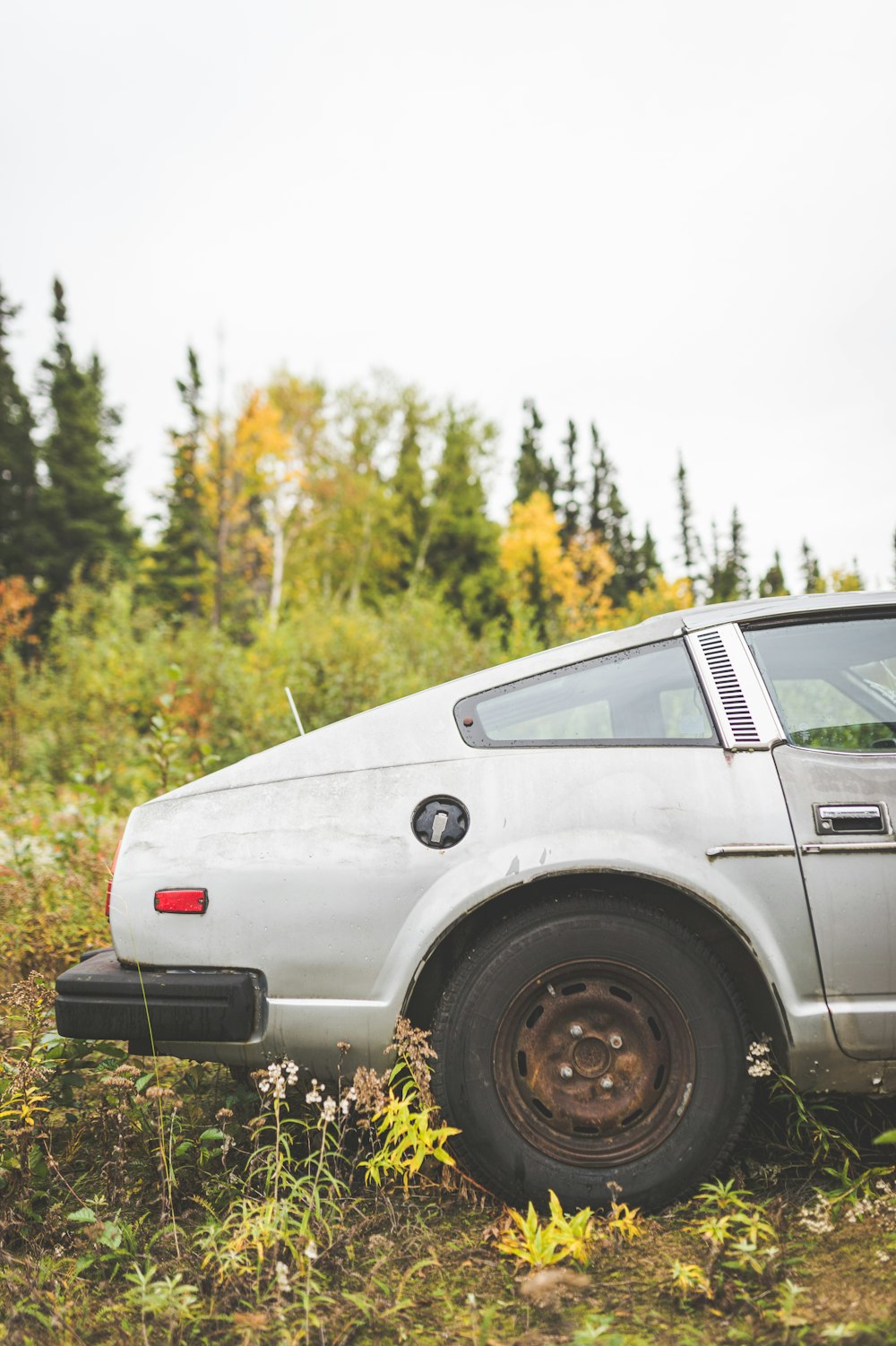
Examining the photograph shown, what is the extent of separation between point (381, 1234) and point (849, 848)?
1413 mm

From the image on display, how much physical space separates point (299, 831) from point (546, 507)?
39.6 metres

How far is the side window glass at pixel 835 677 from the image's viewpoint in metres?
2.35

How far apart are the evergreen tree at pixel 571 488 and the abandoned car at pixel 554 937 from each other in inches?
1739

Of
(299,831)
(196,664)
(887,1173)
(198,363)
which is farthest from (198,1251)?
(198,363)

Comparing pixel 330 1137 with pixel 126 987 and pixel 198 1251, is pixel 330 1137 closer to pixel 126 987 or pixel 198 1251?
pixel 198 1251

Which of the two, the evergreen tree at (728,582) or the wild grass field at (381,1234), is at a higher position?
the evergreen tree at (728,582)

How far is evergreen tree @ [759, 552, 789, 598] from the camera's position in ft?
29.0

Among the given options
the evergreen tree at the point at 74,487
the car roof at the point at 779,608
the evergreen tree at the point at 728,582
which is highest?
the evergreen tree at the point at 74,487

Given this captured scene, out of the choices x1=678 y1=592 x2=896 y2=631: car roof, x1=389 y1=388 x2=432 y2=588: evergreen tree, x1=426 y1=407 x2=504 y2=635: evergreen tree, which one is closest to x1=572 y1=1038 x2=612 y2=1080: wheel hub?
x1=678 y1=592 x2=896 y2=631: car roof

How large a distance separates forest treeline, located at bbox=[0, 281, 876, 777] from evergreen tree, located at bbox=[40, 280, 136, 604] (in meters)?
0.10

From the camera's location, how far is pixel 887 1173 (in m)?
2.29

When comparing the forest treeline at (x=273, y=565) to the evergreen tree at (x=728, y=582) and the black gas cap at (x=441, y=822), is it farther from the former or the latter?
the black gas cap at (x=441, y=822)

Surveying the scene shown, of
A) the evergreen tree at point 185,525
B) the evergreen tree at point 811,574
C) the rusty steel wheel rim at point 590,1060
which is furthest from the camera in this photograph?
the evergreen tree at point 185,525

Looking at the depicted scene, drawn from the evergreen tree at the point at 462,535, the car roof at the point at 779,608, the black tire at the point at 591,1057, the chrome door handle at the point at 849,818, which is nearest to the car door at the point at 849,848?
the chrome door handle at the point at 849,818
